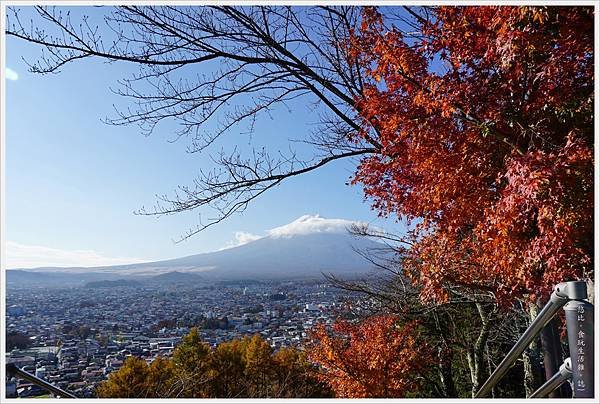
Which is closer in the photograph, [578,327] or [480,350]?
[578,327]

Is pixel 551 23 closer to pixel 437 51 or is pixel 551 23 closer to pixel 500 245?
pixel 437 51

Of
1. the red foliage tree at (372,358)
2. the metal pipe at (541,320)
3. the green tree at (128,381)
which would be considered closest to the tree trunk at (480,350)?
the red foliage tree at (372,358)

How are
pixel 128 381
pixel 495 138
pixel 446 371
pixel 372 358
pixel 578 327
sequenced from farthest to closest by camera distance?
1. pixel 128 381
2. pixel 446 371
3. pixel 372 358
4. pixel 495 138
5. pixel 578 327

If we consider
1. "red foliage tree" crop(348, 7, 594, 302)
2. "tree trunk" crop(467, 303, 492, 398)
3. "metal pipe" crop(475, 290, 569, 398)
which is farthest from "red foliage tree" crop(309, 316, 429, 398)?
"metal pipe" crop(475, 290, 569, 398)

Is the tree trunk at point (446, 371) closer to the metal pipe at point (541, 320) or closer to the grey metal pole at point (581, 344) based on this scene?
the metal pipe at point (541, 320)

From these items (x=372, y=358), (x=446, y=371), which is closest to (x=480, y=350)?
(x=372, y=358)

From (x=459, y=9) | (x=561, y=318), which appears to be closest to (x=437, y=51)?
(x=459, y=9)

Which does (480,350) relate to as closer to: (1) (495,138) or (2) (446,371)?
(2) (446,371)
